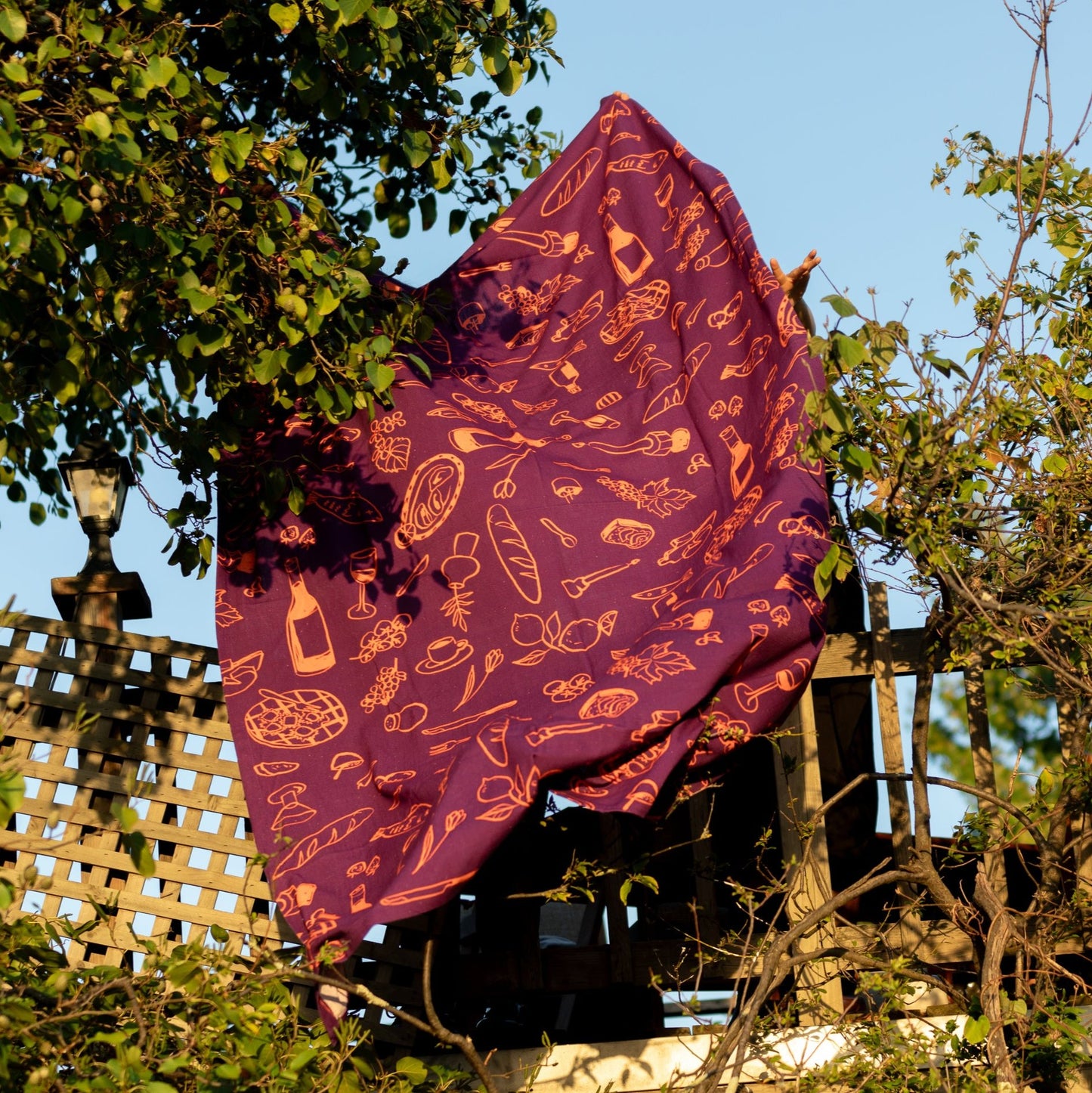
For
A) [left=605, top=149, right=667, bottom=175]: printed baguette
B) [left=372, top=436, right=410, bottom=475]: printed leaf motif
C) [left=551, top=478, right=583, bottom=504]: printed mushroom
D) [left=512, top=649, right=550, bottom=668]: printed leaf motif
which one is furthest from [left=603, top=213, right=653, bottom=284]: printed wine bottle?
[left=512, top=649, right=550, bottom=668]: printed leaf motif

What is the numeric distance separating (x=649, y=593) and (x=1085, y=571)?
1.29m

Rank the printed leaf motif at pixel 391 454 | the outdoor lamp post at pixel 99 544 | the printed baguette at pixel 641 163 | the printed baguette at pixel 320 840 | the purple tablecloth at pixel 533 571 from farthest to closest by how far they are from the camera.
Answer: the printed baguette at pixel 641 163, the outdoor lamp post at pixel 99 544, the printed leaf motif at pixel 391 454, the printed baguette at pixel 320 840, the purple tablecloth at pixel 533 571

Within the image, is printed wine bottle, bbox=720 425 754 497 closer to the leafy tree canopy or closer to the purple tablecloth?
the purple tablecloth

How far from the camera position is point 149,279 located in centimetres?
398

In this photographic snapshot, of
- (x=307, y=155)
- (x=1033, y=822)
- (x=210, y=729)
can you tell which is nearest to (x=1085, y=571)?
(x=1033, y=822)

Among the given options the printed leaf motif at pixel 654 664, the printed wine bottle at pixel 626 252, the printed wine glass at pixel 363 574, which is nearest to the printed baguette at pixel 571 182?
the printed wine bottle at pixel 626 252

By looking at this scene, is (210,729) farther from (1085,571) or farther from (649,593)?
(1085,571)

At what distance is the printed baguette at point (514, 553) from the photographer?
4254 mm

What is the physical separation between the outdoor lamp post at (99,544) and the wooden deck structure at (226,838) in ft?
0.72

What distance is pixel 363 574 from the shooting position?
14.5ft

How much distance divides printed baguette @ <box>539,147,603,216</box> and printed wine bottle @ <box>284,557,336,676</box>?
6.38 feet

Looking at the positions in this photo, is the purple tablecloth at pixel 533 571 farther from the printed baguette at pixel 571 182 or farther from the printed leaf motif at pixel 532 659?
the printed baguette at pixel 571 182

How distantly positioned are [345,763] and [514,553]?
81 centimetres

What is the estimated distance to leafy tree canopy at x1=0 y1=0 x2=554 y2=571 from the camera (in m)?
3.71
